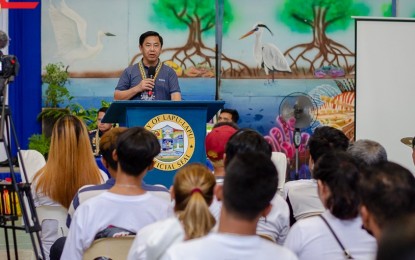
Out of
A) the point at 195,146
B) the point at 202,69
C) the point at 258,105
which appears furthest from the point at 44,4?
the point at 195,146

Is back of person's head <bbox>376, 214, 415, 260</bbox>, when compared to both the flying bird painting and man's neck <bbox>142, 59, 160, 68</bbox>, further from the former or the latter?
the flying bird painting

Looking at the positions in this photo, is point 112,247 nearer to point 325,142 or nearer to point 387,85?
point 325,142

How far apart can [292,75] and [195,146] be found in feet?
18.4

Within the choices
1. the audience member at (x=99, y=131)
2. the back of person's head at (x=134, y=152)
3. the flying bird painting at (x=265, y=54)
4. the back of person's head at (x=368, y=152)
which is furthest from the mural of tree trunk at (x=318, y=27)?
the back of person's head at (x=134, y=152)

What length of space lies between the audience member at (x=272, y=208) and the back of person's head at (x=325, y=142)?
609mm

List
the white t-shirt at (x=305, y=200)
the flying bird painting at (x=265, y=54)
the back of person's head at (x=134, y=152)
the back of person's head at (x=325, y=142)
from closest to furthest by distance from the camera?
the back of person's head at (x=134, y=152)
the white t-shirt at (x=305, y=200)
the back of person's head at (x=325, y=142)
the flying bird painting at (x=265, y=54)

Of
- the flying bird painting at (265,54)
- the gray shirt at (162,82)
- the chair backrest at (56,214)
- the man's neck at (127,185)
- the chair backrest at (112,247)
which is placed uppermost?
the flying bird painting at (265,54)

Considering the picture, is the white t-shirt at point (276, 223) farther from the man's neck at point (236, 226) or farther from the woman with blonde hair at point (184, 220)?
the man's neck at point (236, 226)

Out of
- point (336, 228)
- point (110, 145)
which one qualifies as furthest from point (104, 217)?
point (336, 228)

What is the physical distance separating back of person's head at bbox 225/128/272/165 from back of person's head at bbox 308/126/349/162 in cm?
57

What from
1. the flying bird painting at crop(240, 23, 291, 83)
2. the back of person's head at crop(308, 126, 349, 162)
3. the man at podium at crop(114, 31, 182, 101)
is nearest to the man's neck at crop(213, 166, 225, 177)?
the back of person's head at crop(308, 126, 349, 162)

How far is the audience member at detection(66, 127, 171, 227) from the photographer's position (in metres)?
3.52

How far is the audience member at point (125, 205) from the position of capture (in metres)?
3.15

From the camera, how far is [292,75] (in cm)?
1037
